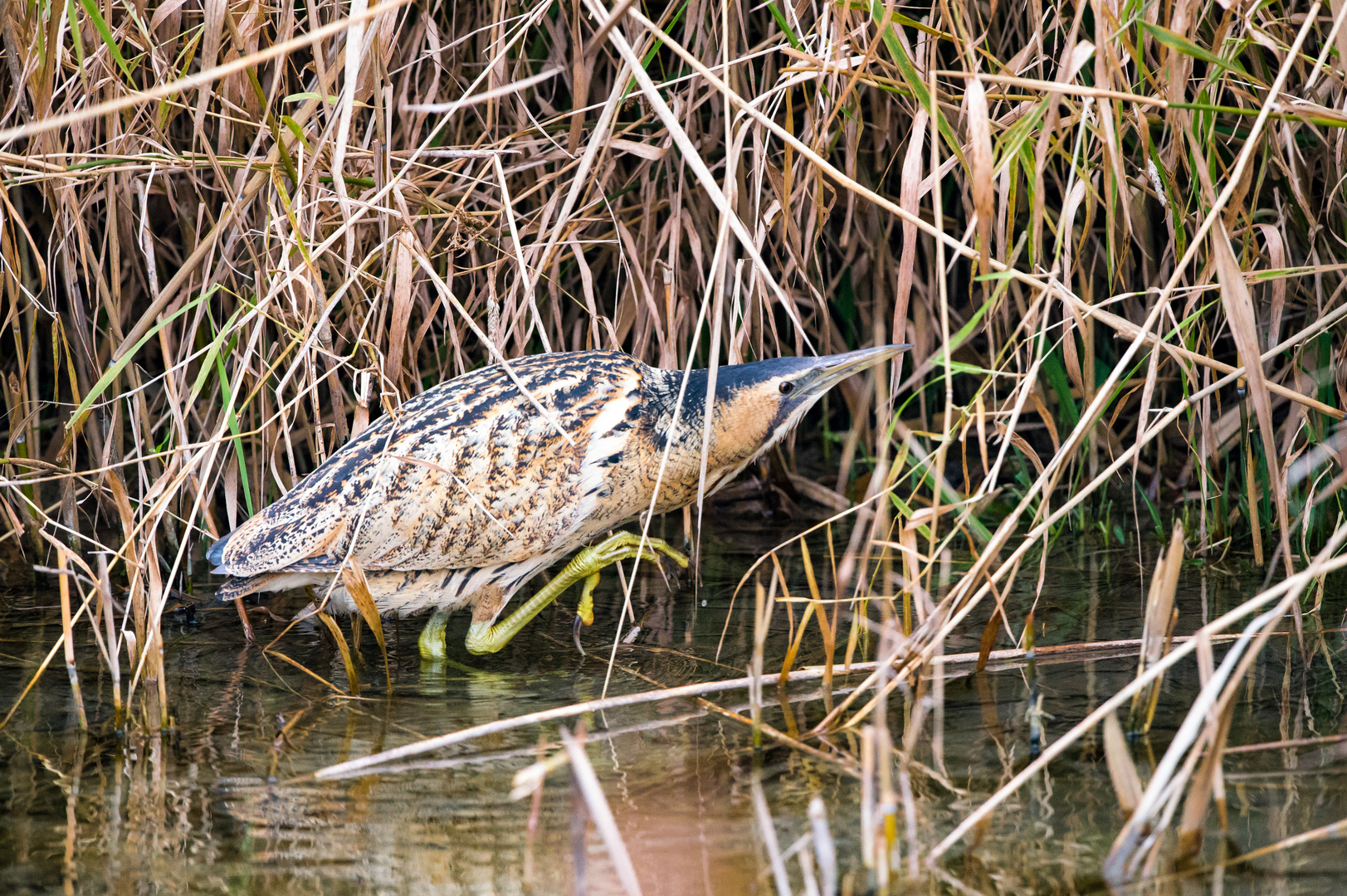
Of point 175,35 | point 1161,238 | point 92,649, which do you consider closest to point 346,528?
point 92,649

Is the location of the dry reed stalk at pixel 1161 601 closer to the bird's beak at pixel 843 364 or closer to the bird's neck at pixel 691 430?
the bird's beak at pixel 843 364

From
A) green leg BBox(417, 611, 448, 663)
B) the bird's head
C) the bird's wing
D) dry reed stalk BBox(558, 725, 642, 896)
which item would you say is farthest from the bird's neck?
dry reed stalk BBox(558, 725, 642, 896)

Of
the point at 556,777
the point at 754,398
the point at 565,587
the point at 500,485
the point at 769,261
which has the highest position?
the point at 769,261

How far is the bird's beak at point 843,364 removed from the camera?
2926 millimetres

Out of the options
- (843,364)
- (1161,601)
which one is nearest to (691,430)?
(843,364)

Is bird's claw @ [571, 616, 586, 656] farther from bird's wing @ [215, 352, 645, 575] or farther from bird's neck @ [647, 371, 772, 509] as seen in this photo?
bird's neck @ [647, 371, 772, 509]

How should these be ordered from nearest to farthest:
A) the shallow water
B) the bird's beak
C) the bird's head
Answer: the shallow water < the bird's beak < the bird's head

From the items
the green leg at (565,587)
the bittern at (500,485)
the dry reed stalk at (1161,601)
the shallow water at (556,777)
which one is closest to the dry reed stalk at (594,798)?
the shallow water at (556,777)

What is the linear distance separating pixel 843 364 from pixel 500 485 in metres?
0.81

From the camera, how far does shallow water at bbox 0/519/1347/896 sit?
1.83 meters

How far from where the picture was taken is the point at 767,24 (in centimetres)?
336

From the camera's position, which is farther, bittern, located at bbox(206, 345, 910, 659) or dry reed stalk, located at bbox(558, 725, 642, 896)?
bittern, located at bbox(206, 345, 910, 659)

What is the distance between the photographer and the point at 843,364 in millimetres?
2990

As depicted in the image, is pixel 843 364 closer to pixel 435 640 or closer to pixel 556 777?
pixel 435 640
